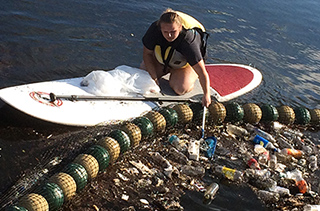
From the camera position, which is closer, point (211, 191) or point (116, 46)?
point (211, 191)

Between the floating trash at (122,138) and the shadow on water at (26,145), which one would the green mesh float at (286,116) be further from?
the shadow on water at (26,145)

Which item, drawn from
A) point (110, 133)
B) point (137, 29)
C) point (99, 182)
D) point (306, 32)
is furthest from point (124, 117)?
point (306, 32)

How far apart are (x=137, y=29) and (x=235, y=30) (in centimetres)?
319

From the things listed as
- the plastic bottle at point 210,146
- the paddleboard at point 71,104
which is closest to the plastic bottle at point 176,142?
the plastic bottle at point 210,146

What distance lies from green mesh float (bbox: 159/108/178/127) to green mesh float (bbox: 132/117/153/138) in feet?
1.16

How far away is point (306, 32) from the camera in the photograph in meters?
12.0

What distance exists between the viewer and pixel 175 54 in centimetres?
590

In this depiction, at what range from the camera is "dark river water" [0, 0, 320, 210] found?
194 inches

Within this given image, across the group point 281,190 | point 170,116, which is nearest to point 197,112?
point 170,116

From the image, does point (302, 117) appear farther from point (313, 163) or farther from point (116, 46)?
point (116, 46)

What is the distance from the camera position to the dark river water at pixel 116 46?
16.2 feet

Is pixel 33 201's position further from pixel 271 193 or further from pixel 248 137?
pixel 248 137

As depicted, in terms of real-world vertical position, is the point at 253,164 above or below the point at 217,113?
below

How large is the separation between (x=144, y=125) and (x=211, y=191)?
1.27m
